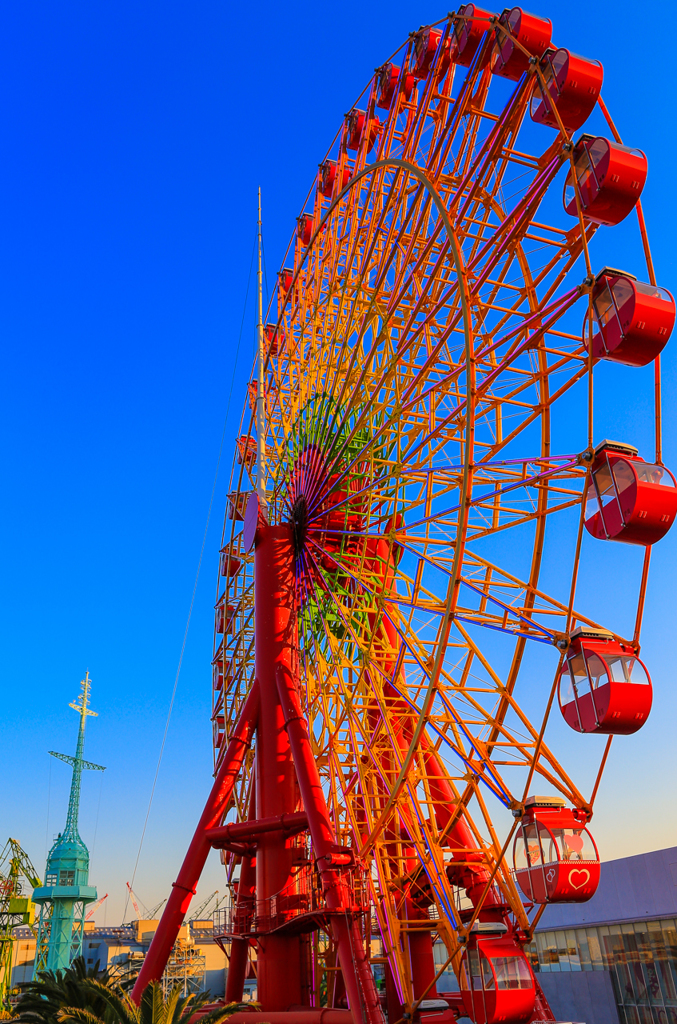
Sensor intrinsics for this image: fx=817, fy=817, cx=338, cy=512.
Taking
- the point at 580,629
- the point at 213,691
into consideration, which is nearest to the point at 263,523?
the point at 213,691

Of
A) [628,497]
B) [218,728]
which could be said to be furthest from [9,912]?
[628,497]

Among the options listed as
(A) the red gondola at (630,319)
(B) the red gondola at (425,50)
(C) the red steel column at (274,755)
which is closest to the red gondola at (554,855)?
(C) the red steel column at (274,755)

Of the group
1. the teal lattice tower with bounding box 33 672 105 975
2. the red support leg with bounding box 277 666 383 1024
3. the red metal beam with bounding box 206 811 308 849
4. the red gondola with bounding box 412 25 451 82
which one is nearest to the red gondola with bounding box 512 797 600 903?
the red support leg with bounding box 277 666 383 1024

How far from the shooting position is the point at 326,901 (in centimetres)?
1436

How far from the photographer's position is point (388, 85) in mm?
19797

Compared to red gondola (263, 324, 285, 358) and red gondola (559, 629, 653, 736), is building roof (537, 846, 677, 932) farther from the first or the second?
red gondola (263, 324, 285, 358)

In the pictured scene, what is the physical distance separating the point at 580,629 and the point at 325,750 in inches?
330

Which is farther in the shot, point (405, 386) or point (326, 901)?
point (405, 386)

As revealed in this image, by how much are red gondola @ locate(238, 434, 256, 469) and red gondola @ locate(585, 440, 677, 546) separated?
15960 millimetres

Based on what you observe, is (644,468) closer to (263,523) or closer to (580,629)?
(580,629)

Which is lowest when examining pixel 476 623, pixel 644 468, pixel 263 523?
pixel 476 623

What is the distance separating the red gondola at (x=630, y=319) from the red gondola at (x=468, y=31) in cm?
729

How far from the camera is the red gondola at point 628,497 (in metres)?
11.6

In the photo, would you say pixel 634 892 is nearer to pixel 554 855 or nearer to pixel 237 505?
pixel 554 855
